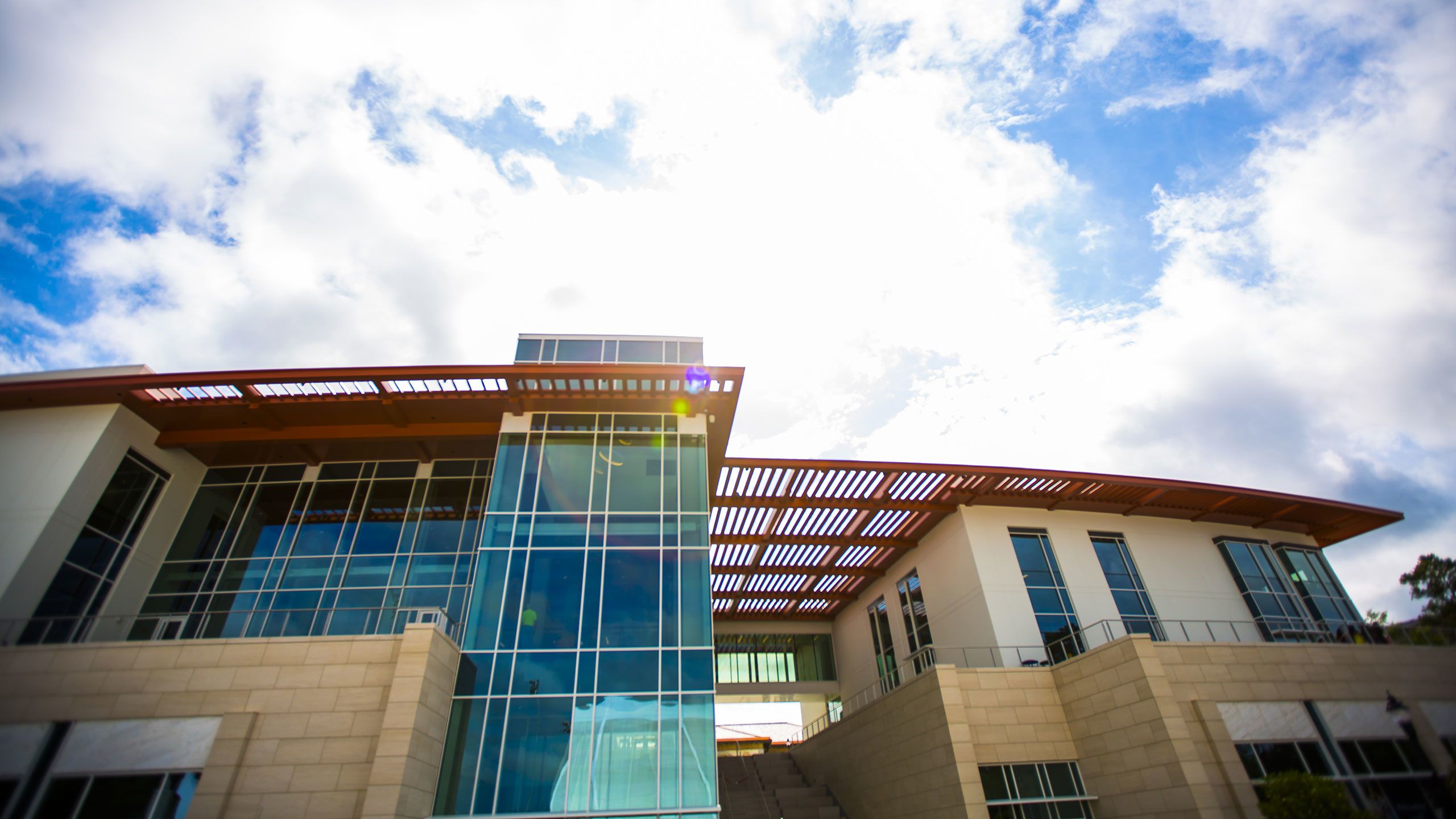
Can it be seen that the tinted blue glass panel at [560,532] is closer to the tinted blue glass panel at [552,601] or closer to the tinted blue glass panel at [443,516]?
the tinted blue glass panel at [552,601]

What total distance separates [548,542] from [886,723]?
1208 centimetres

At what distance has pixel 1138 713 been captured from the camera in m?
15.1

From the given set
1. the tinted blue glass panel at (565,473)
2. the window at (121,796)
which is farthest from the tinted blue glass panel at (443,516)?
the window at (121,796)

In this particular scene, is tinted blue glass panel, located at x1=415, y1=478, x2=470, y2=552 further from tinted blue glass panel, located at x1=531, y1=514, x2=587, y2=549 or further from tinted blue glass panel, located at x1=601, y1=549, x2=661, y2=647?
tinted blue glass panel, located at x1=601, y1=549, x2=661, y2=647

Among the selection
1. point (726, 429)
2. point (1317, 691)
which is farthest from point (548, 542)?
point (1317, 691)

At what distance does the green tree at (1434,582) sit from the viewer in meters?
26.6

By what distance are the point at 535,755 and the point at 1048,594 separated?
17.1 metres

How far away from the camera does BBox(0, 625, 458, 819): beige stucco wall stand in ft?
39.2

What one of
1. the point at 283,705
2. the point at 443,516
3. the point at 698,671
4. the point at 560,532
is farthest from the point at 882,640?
the point at 283,705

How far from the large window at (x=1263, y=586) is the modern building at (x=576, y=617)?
109 mm

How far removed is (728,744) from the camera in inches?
1296

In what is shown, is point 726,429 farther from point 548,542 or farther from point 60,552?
point 60,552

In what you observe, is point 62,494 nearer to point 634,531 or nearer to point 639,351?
point 634,531

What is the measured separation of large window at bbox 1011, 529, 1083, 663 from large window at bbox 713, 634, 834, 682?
1529cm
